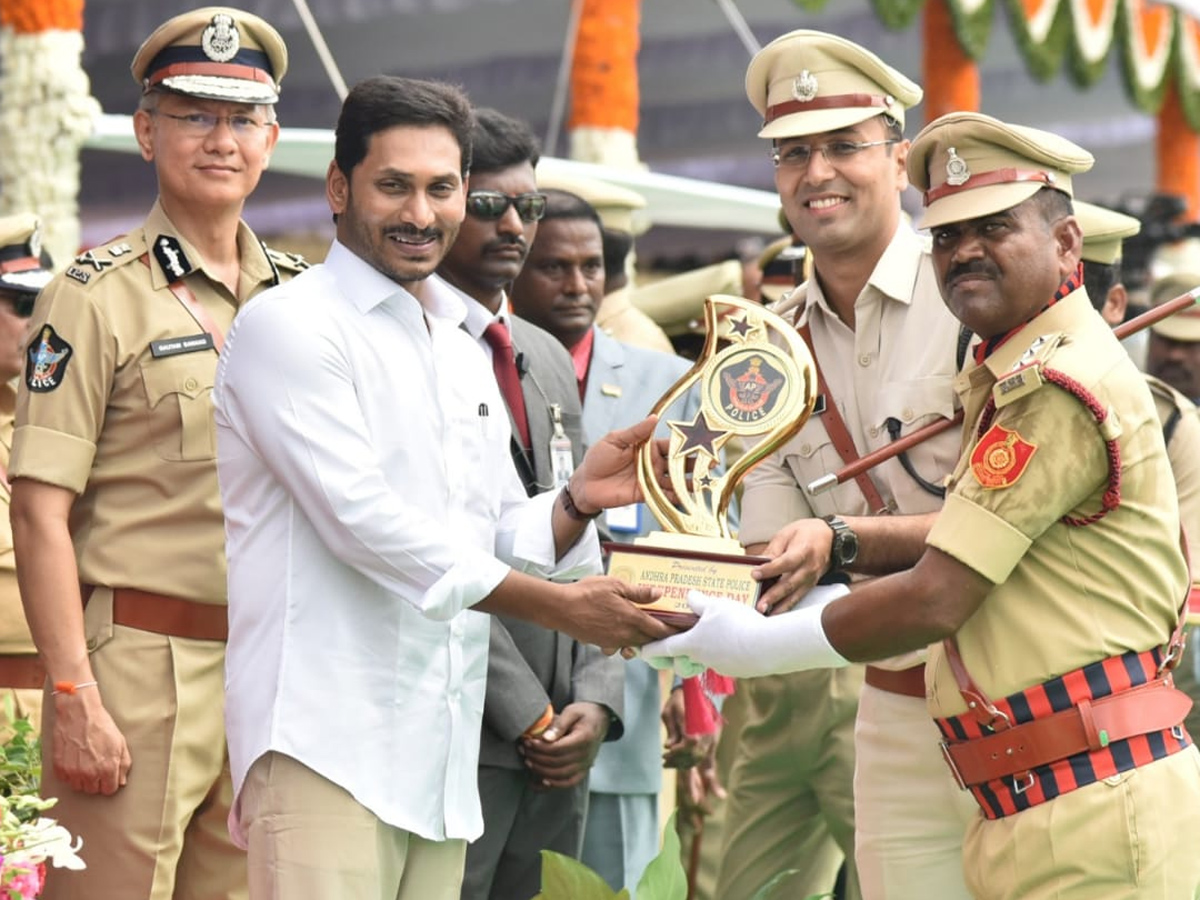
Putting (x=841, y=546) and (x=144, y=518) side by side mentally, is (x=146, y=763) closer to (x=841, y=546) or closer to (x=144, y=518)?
(x=144, y=518)

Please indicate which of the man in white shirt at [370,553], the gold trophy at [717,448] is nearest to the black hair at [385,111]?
the man in white shirt at [370,553]

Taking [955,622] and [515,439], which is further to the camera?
[515,439]

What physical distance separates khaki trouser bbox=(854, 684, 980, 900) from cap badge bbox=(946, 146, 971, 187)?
3.40 feet

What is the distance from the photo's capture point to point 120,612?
149 inches

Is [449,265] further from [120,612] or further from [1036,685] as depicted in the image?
[1036,685]

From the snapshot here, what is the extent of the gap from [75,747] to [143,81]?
143 cm

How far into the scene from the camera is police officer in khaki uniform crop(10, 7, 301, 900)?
3.67 m

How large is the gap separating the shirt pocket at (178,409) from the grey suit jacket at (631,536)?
126 cm

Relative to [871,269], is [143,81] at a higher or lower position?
higher

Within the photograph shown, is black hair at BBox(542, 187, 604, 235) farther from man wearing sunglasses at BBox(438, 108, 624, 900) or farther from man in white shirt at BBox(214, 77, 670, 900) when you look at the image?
man in white shirt at BBox(214, 77, 670, 900)

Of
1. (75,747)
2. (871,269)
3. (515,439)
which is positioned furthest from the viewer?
(515,439)

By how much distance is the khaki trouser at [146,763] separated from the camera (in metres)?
3.70

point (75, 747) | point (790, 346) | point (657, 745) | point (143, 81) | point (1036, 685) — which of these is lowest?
point (657, 745)

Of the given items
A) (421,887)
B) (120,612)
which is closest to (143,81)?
(120,612)
